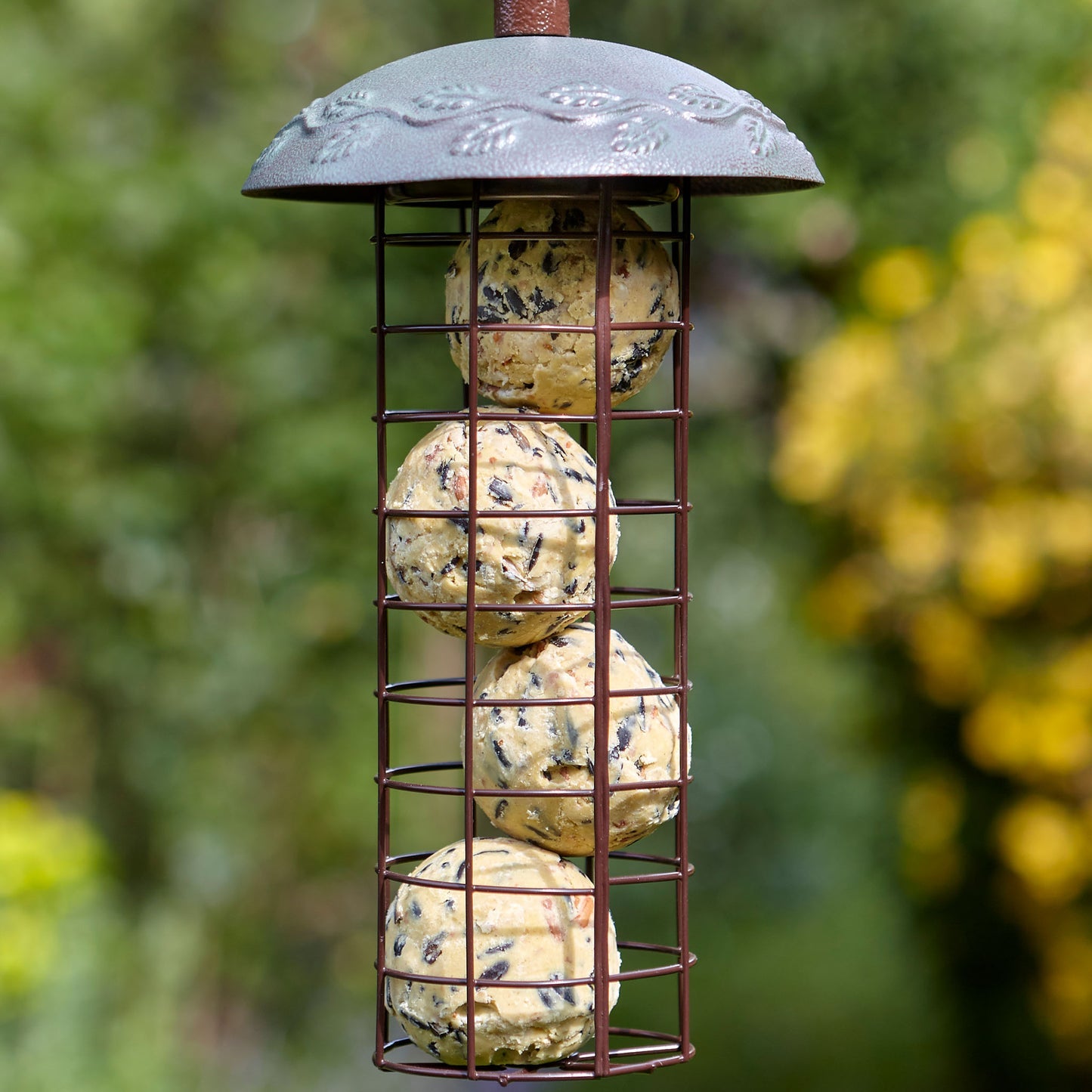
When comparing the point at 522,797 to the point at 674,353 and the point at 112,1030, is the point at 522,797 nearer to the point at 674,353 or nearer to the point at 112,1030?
the point at 674,353

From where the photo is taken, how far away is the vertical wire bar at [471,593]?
1780mm

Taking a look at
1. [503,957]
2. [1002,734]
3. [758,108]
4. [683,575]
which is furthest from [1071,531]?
[503,957]

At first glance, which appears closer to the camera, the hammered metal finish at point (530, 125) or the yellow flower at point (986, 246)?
the hammered metal finish at point (530, 125)

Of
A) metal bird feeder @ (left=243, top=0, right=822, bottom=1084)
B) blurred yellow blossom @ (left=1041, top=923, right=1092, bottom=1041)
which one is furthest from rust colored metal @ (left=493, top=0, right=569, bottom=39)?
blurred yellow blossom @ (left=1041, top=923, right=1092, bottom=1041)

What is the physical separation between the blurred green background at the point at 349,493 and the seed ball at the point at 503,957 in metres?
2.42

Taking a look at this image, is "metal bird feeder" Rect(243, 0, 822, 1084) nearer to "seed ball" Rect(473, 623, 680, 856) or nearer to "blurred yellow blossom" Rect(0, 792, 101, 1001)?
"seed ball" Rect(473, 623, 680, 856)

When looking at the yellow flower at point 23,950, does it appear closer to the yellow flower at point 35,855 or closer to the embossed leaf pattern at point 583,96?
the yellow flower at point 35,855

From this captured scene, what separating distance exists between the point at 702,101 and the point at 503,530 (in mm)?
534

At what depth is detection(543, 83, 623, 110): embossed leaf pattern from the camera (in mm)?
1673

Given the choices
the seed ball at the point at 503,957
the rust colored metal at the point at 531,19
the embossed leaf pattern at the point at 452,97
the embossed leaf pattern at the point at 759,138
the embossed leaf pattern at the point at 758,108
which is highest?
the rust colored metal at the point at 531,19

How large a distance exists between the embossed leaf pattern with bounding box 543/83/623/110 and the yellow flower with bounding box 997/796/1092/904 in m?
3.21

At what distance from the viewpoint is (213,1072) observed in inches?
214

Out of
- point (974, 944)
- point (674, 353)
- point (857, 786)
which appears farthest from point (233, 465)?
point (857, 786)

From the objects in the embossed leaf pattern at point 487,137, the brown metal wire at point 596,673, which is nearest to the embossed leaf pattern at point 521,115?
the embossed leaf pattern at point 487,137
